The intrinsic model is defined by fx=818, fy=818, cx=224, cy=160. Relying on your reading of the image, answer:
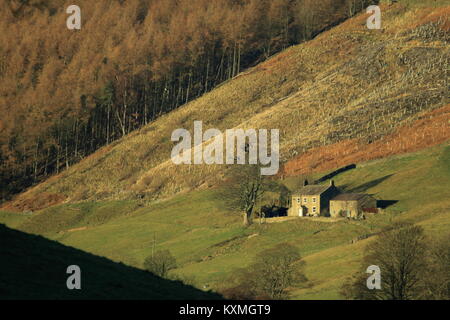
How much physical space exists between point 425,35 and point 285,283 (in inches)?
5104

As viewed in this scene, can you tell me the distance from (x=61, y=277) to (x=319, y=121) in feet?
399

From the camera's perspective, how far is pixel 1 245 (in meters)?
51.1

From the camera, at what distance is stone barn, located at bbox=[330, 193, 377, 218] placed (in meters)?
109

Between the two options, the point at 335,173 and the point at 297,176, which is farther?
the point at 297,176

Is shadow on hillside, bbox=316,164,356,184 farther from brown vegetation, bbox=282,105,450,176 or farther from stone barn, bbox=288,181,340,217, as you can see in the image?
stone barn, bbox=288,181,340,217

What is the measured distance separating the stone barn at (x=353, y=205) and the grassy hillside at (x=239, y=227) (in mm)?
2628

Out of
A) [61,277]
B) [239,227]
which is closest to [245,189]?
[239,227]

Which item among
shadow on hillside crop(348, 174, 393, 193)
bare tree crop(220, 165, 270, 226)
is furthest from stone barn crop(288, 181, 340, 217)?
bare tree crop(220, 165, 270, 226)

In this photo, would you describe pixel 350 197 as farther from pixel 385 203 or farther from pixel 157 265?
pixel 157 265

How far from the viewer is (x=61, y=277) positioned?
4969 centimetres

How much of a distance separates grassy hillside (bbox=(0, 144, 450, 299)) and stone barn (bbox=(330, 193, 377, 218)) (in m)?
A: 2.63

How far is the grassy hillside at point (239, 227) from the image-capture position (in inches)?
3580
